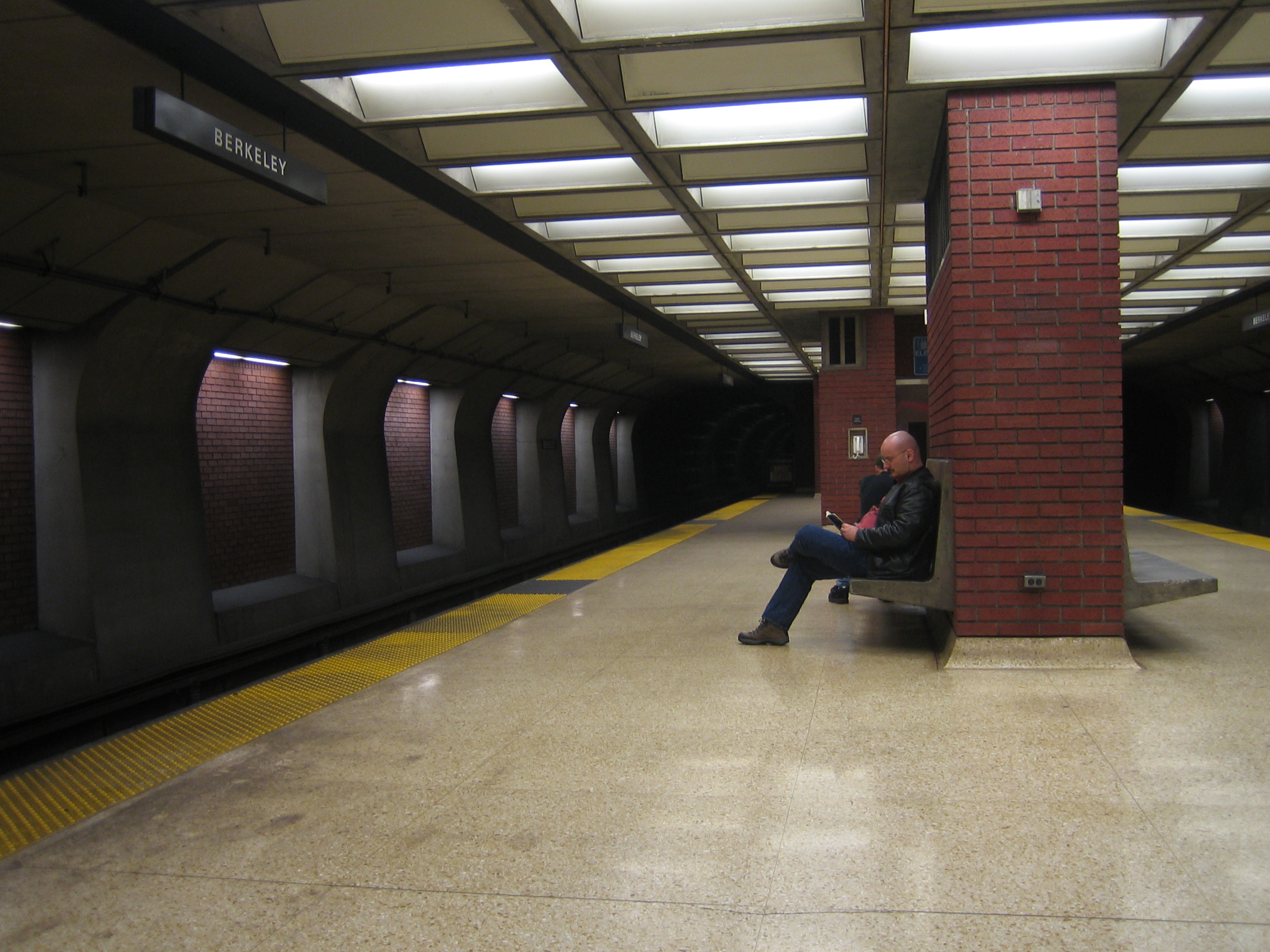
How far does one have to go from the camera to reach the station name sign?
3.96 meters

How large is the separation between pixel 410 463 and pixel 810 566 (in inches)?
405

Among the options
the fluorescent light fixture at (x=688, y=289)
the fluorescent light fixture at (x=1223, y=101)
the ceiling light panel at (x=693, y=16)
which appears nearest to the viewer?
the ceiling light panel at (x=693, y=16)

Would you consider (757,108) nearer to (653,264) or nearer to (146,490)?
(653,264)

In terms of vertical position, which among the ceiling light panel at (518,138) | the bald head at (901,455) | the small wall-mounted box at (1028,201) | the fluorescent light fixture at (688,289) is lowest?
the bald head at (901,455)

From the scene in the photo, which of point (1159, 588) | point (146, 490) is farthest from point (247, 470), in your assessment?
point (1159, 588)

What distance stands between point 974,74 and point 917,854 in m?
3.87

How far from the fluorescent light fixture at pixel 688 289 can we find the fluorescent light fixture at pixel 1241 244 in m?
4.75

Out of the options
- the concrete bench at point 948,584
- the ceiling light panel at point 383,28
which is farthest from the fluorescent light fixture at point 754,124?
the concrete bench at point 948,584

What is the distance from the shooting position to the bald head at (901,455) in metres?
5.32

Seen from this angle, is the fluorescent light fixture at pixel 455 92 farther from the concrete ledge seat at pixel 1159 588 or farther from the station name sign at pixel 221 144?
the concrete ledge seat at pixel 1159 588

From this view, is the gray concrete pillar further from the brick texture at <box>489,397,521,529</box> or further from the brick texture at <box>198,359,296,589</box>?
the brick texture at <box>489,397,521,529</box>

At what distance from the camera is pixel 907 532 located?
518cm

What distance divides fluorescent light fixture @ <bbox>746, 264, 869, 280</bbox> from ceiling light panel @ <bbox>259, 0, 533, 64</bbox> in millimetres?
6250

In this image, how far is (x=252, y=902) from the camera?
2635 mm
